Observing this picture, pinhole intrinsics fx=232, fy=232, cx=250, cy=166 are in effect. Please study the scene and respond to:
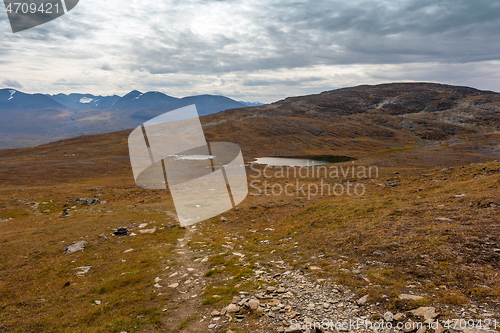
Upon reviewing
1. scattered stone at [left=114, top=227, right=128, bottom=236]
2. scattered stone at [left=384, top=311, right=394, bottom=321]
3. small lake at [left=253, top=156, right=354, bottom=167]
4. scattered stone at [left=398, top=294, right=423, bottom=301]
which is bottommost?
small lake at [left=253, top=156, right=354, bottom=167]

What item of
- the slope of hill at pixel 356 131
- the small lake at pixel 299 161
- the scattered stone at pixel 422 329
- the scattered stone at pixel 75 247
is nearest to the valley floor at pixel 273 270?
the scattered stone at pixel 422 329

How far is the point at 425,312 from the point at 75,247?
87.1 feet

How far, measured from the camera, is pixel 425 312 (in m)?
8.84

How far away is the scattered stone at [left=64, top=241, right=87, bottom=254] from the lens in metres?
21.3

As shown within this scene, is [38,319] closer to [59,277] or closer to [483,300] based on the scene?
[59,277]

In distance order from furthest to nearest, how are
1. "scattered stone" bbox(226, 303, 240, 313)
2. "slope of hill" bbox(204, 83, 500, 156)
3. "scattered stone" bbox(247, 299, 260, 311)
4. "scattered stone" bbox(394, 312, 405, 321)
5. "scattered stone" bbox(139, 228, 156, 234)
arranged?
"slope of hill" bbox(204, 83, 500, 156) < "scattered stone" bbox(139, 228, 156, 234) < "scattered stone" bbox(226, 303, 240, 313) < "scattered stone" bbox(247, 299, 260, 311) < "scattered stone" bbox(394, 312, 405, 321)

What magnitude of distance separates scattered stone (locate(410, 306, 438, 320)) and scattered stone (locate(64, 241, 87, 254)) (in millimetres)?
25564

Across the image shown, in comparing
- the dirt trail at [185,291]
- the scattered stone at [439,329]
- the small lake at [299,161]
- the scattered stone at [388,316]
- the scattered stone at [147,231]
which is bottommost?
the small lake at [299,161]

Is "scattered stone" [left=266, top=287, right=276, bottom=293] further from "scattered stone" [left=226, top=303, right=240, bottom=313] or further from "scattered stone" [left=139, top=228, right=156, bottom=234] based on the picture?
"scattered stone" [left=139, top=228, right=156, bottom=234]

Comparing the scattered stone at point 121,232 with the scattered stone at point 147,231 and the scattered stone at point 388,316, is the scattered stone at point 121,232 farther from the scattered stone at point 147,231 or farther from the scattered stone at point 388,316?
the scattered stone at point 388,316

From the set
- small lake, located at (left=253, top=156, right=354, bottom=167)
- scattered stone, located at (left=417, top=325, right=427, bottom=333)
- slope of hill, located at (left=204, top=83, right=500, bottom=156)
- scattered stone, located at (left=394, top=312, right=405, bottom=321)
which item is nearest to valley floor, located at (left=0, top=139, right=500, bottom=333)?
scattered stone, located at (left=394, top=312, right=405, bottom=321)

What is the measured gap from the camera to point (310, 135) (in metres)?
157

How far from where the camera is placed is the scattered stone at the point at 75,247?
21336 mm

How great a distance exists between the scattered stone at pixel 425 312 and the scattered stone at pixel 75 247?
25.6 m
